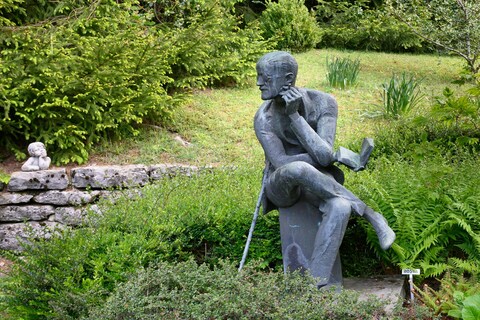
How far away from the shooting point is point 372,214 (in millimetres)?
5109

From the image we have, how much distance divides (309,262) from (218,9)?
7311 mm

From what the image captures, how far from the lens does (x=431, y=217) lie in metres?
5.93

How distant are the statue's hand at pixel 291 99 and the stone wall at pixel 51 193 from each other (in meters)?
3.90

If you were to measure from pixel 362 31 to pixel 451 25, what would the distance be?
4.26m

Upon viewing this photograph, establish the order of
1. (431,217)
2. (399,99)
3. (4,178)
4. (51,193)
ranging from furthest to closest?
1. (399,99)
2. (51,193)
3. (4,178)
4. (431,217)

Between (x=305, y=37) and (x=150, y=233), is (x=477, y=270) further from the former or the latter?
(x=305, y=37)

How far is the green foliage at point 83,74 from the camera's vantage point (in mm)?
9086

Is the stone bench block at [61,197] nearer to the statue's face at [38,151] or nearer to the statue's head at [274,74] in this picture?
the statue's face at [38,151]

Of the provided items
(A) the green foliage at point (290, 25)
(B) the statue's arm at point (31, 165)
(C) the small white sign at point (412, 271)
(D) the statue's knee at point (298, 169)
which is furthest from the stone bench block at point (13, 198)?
(A) the green foliage at point (290, 25)

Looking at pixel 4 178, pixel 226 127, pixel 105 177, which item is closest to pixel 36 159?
pixel 4 178

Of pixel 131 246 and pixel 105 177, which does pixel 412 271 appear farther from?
pixel 105 177

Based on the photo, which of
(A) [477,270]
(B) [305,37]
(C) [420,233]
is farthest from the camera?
(B) [305,37]

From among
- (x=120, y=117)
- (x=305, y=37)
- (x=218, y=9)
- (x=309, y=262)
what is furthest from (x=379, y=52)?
(x=309, y=262)

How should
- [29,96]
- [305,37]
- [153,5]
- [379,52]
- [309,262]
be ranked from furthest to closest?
[379,52] < [305,37] < [153,5] < [29,96] < [309,262]
